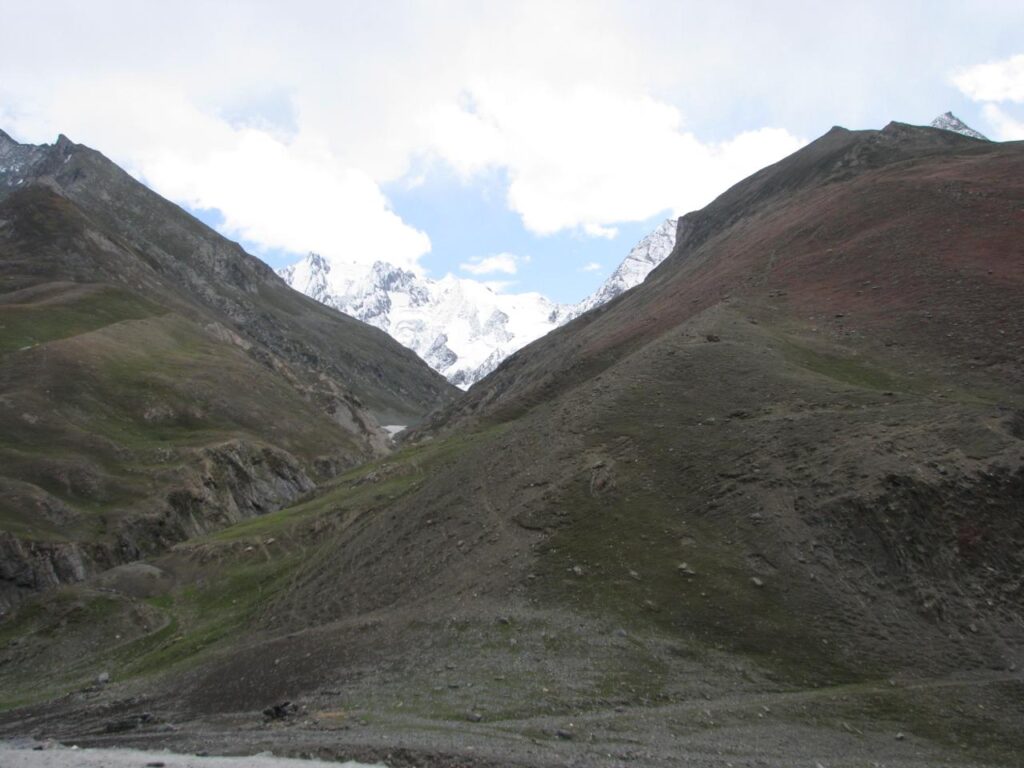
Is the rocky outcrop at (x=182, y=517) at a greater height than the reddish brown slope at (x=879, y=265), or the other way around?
the reddish brown slope at (x=879, y=265)

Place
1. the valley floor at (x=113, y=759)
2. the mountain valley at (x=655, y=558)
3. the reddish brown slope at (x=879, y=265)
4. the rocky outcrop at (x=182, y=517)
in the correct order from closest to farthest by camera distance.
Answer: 1. the valley floor at (x=113, y=759)
2. the mountain valley at (x=655, y=558)
3. the reddish brown slope at (x=879, y=265)
4. the rocky outcrop at (x=182, y=517)

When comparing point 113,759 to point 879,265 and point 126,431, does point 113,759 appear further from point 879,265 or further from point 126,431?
point 126,431

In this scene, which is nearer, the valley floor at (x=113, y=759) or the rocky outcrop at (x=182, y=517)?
the valley floor at (x=113, y=759)

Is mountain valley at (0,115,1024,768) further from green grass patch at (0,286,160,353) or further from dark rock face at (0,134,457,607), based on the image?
green grass patch at (0,286,160,353)

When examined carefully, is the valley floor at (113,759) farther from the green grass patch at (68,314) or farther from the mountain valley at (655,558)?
the green grass patch at (68,314)

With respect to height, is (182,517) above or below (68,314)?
below

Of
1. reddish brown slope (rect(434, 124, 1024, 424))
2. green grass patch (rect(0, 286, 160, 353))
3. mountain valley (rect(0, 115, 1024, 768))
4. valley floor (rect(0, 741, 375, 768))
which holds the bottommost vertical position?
valley floor (rect(0, 741, 375, 768))

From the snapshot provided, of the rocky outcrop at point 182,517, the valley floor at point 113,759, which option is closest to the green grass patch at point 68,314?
the rocky outcrop at point 182,517

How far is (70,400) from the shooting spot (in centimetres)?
8162

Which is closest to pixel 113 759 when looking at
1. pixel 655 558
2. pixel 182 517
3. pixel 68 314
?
pixel 655 558

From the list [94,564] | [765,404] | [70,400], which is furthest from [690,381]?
[70,400]

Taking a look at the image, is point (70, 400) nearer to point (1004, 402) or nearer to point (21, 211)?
point (1004, 402)

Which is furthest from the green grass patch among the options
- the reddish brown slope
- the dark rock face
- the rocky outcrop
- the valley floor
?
the valley floor

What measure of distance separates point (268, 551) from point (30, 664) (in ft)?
47.9
